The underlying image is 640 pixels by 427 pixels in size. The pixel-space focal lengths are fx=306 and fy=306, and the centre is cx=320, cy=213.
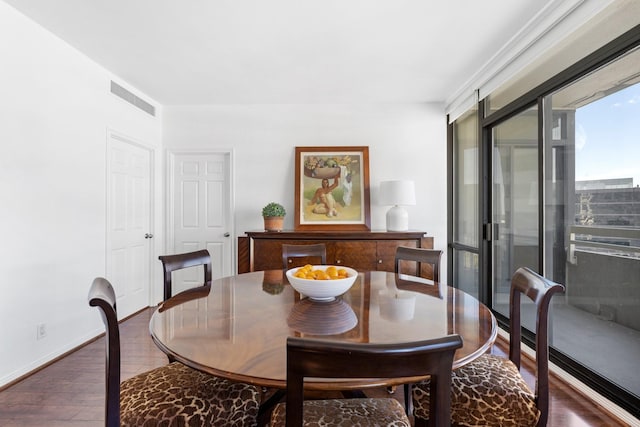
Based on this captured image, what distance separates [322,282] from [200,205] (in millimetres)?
3162

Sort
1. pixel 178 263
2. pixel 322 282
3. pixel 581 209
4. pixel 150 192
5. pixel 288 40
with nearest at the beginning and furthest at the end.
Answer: pixel 322 282
pixel 178 263
pixel 581 209
pixel 288 40
pixel 150 192

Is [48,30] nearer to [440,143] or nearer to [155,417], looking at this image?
[155,417]

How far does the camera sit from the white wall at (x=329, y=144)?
3971mm

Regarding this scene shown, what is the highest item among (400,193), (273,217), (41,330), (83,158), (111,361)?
(83,158)

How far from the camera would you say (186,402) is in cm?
112

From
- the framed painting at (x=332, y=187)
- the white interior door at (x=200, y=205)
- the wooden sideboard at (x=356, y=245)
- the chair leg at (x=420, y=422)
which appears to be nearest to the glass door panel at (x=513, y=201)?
the wooden sideboard at (x=356, y=245)

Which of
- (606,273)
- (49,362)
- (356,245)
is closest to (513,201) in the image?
(606,273)

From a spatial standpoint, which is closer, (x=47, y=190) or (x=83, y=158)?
(x=47, y=190)

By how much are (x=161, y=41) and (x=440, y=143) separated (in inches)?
128

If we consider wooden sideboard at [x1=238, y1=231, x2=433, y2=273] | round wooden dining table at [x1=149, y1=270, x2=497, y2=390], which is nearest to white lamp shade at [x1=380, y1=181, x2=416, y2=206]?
wooden sideboard at [x1=238, y1=231, x2=433, y2=273]

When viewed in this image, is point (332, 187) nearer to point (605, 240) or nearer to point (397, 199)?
point (397, 199)

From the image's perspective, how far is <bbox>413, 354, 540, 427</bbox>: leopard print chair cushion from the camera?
3.84 feet

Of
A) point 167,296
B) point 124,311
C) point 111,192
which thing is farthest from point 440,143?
point 124,311

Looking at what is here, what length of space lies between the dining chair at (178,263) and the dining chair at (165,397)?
0.61 meters
